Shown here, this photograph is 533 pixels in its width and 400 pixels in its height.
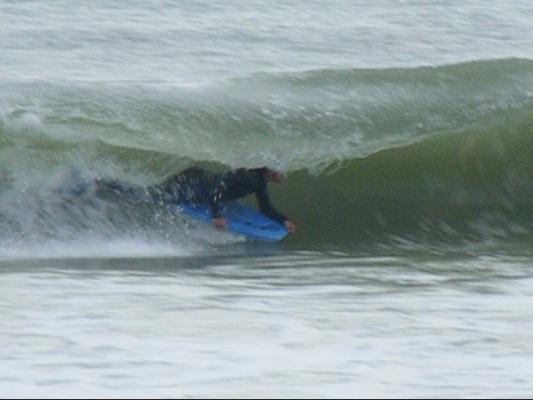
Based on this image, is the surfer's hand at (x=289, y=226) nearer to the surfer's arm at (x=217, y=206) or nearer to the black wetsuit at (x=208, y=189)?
the black wetsuit at (x=208, y=189)

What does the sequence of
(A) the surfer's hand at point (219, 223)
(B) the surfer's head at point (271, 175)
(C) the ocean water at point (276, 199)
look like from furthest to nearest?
(B) the surfer's head at point (271, 175) → (A) the surfer's hand at point (219, 223) → (C) the ocean water at point (276, 199)

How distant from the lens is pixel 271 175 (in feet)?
30.5

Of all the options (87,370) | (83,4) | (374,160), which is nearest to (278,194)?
(374,160)

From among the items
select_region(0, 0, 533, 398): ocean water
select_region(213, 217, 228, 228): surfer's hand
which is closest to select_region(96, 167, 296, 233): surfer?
select_region(213, 217, 228, 228): surfer's hand

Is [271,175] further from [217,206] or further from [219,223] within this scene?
[219,223]

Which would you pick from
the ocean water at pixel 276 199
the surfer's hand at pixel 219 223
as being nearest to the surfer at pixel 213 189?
the surfer's hand at pixel 219 223

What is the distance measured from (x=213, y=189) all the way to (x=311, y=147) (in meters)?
0.88

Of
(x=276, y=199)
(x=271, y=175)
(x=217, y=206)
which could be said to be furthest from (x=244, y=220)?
(x=276, y=199)

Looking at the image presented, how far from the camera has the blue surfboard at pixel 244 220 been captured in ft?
28.8

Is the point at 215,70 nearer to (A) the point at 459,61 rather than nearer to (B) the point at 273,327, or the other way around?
(A) the point at 459,61

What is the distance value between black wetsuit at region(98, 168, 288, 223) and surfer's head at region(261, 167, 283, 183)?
0.08ft

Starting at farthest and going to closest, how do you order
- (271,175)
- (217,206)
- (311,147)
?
(311,147) → (271,175) → (217,206)

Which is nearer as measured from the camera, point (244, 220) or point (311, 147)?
point (244, 220)

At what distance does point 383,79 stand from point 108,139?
2274 mm
